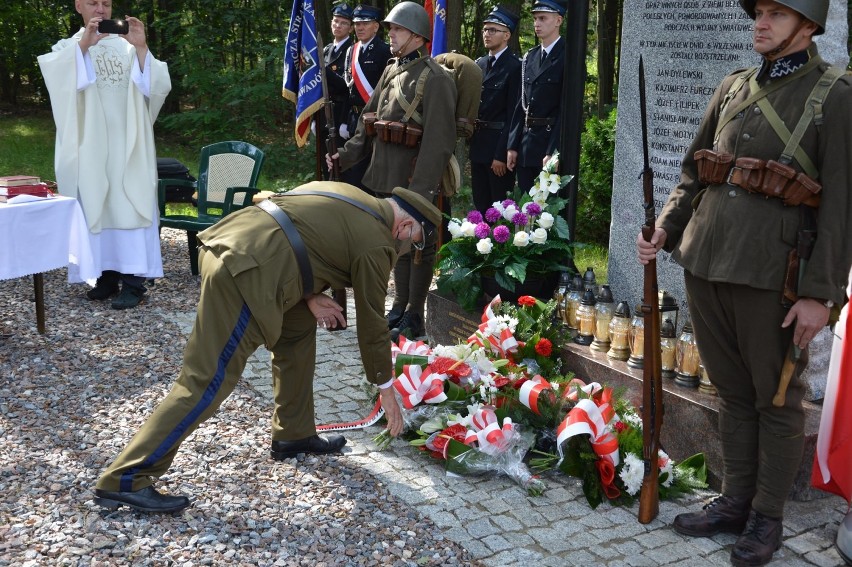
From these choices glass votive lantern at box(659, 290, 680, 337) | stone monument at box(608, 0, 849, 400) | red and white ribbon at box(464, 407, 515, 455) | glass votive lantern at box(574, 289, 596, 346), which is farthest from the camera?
glass votive lantern at box(574, 289, 596, 346)

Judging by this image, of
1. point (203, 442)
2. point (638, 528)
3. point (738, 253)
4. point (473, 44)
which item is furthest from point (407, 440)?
point (473, 44)

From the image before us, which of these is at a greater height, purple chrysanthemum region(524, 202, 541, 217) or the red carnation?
purple chrysanthemum region(524, 202, 541, 217)

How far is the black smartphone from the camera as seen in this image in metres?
6.78

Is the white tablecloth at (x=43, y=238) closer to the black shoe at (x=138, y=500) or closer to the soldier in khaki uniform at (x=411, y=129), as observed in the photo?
the soldier in khaki uniform at (x=411, y=129)

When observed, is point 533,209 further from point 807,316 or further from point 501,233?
point 807,316

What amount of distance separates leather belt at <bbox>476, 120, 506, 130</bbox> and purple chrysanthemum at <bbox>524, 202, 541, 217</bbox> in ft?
6.71

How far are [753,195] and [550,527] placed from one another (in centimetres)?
159

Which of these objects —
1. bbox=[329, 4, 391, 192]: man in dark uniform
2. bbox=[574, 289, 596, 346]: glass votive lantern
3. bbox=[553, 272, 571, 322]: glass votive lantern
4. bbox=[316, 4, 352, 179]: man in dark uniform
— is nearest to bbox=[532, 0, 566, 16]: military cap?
bbox=[329, 4, 391, 192]: man in dark uniform

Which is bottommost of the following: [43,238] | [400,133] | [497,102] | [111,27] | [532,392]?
[532,392]

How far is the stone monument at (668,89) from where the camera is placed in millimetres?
4797

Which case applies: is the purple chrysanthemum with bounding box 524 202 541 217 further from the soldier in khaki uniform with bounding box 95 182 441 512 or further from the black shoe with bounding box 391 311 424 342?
the soldier in khaki uniform with bounding box 95 182 441 512

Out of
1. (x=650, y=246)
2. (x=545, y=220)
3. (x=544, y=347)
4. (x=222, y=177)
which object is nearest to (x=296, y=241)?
(x=650, y=246)

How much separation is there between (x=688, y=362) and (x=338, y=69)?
16.4ft

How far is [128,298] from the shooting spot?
718 cm
